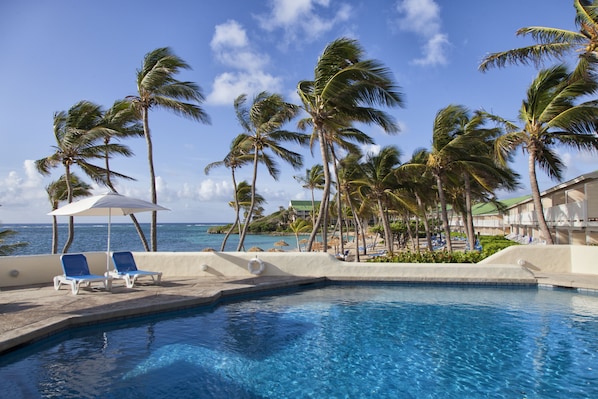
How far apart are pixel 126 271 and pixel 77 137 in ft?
26.1

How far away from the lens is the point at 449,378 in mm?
5523

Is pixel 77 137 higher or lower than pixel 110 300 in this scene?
higher

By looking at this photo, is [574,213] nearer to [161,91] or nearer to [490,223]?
[161,91]

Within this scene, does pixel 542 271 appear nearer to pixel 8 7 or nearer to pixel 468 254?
pixel 468 254

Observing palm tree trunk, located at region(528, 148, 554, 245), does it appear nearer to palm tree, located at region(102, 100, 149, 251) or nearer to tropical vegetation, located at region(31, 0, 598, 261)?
tropical vegetation, located at region(31, 0, 598, 261)

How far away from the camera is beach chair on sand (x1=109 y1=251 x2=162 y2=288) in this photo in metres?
10.1

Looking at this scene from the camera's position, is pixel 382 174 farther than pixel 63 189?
No

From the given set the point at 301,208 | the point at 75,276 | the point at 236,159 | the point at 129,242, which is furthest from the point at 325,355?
the point at 301,208

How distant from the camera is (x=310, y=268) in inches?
502

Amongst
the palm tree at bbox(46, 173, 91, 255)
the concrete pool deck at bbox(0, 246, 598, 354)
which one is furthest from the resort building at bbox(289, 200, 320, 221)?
the concrete pool deck at bbox(0, 246, 598, 354)

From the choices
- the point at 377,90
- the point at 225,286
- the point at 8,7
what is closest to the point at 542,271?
the point at 377,90

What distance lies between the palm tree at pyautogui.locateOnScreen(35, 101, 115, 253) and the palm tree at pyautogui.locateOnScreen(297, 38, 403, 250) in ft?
28.1

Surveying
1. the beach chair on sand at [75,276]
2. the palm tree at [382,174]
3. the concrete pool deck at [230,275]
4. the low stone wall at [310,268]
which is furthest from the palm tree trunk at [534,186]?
the beach chair on sand at [75,276]

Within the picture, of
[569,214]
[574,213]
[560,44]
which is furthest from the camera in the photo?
[569,214]
